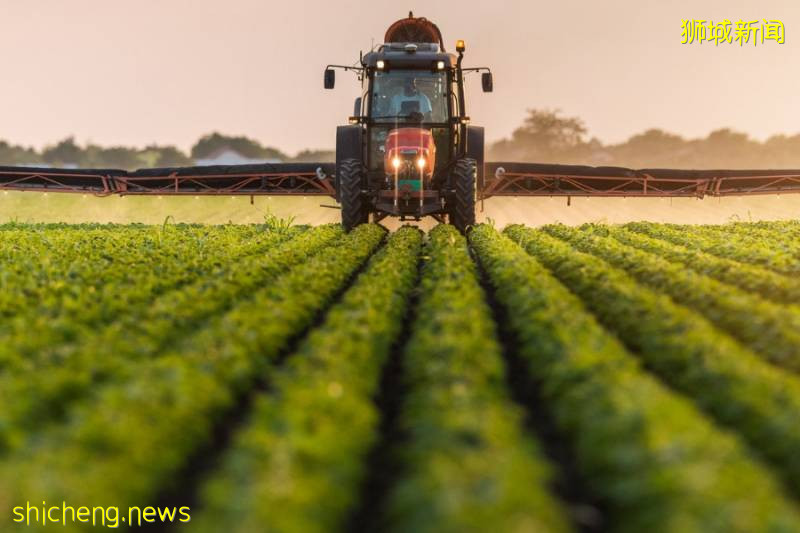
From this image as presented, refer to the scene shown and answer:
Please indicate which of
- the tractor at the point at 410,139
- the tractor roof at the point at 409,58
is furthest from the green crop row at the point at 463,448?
the tractor roof at the point at 409,58

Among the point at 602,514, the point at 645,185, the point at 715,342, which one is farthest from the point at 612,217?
the point at 602,514

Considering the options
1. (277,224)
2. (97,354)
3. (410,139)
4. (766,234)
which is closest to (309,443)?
(97,354)

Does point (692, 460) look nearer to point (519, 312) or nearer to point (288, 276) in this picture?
point (519, 312)

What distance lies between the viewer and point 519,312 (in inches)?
314

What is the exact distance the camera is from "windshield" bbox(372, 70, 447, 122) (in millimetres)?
17359

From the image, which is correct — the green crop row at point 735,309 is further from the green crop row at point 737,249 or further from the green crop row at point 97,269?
the green crop row at point 97,269

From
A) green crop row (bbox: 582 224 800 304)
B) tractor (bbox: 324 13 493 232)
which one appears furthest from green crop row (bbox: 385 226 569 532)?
tractor (bbox: 324 13 493 232)

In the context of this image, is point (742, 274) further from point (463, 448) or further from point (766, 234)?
point (766, 234)

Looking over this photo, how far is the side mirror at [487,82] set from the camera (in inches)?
636

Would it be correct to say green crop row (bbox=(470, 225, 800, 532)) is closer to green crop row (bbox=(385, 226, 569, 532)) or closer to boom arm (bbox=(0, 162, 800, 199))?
green crop row (bbox=(385, 226, 569, 532))

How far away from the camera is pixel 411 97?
1762 cm

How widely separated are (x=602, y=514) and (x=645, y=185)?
20360 millimetres

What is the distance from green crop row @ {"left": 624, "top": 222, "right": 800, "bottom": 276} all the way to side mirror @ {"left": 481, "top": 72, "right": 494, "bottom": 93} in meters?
4.93

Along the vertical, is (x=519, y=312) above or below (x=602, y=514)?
above
